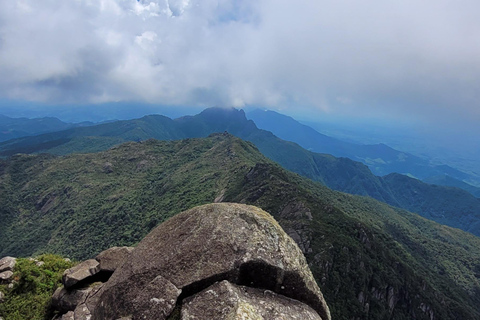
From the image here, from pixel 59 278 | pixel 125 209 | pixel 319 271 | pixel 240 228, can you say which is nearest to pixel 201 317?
pixel 240 228

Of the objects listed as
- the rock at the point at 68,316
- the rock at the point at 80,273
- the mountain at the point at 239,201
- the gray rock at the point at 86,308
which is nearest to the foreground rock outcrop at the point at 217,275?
the gray rock at the point at 86,308

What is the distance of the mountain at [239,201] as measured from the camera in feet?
194

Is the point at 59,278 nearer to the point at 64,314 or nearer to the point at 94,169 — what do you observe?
the point at 64,314

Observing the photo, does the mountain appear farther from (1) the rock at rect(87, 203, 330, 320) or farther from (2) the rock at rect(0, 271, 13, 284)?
(2) the rock at rect(0, 271, 13, 284)

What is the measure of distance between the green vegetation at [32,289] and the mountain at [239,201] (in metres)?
49.8

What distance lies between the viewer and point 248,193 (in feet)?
283

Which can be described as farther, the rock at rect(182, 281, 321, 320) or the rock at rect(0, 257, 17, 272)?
→ the rock at rect(0, 257, 17, 272)

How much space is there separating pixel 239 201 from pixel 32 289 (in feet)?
232

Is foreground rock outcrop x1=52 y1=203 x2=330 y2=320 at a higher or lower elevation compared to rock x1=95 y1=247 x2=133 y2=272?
higher

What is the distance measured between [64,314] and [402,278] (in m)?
77.4

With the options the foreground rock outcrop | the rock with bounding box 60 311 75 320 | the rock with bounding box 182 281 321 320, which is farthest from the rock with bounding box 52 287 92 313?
the rock with bounding box 182 281 321 320

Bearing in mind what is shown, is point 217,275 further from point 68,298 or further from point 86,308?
point 68,298

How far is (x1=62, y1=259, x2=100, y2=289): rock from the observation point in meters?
11.9

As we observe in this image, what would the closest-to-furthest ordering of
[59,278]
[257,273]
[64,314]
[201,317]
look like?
[201,317] < [257,273] < [64,314] < [59,278]
